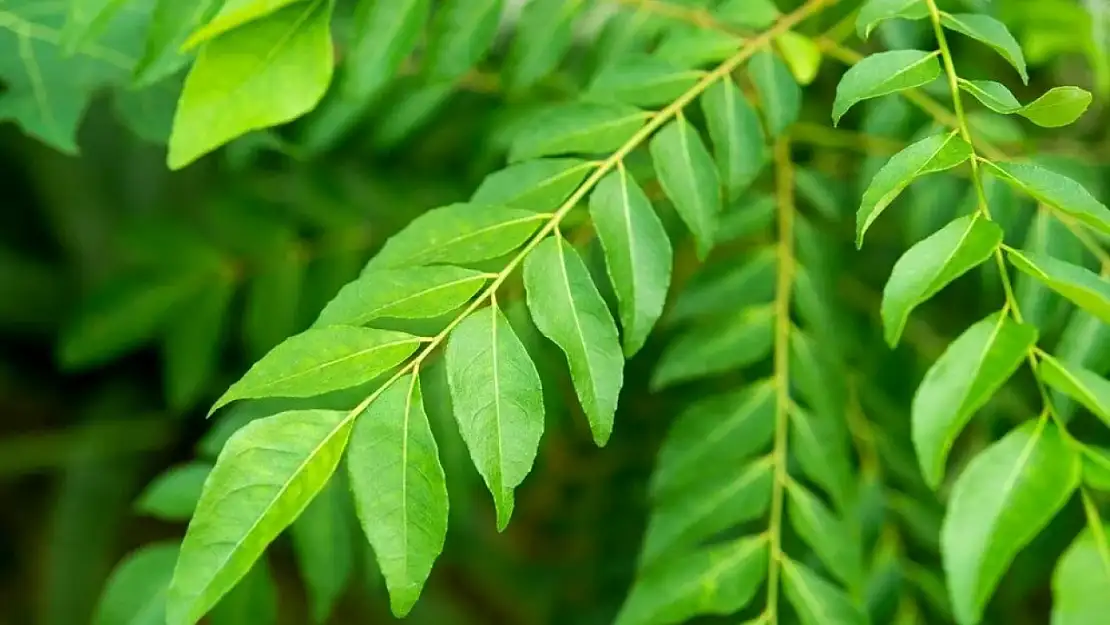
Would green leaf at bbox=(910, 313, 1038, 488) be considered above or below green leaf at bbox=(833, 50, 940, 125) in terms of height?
below

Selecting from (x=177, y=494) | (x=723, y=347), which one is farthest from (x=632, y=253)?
(x=177, y=494)

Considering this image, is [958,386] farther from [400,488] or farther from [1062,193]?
[400,488]

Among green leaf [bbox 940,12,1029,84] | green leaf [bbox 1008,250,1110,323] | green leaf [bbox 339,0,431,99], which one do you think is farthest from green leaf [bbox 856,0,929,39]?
green leaf [bbox 339,0,431,99]

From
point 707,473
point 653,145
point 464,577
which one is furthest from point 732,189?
point 464,577

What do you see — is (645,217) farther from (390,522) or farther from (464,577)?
(464,577)

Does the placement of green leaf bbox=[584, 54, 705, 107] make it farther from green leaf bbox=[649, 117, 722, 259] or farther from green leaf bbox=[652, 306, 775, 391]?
green leaf bbox=[652, 306, 775, 391]
